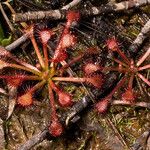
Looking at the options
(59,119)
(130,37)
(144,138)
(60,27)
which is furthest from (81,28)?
(144,138)

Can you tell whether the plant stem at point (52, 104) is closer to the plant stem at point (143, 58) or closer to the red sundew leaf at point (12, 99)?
the red sundew leaf at point (12, 99)

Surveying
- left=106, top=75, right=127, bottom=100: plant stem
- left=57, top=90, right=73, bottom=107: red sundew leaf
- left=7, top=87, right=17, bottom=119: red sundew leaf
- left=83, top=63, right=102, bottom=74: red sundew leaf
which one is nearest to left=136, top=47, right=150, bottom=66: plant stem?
left=106, top=75, right=127, bottom=100: plant stem

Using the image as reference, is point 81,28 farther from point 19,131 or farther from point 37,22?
point 19,131

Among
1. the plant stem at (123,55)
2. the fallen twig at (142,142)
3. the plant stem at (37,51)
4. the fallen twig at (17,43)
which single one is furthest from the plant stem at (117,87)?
the fallen twig at (17,43)

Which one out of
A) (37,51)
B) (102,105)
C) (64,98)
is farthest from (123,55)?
(37,51)

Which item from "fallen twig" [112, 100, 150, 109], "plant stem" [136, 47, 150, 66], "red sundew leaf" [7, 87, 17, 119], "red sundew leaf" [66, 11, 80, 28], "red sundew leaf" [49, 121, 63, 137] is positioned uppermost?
"red sundew leaf" [66, 11, 80, 28]

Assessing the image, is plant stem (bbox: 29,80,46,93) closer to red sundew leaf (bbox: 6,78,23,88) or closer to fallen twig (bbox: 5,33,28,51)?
red sundew leaf (bbox: 6,78,23,88)
